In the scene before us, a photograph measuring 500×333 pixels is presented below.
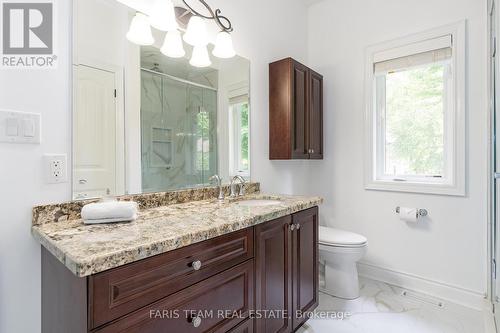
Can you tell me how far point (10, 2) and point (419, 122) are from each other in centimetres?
269

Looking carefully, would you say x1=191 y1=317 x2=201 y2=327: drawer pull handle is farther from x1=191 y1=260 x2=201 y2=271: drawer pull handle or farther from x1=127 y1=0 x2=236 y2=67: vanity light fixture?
x1=127 y1=0 x2=236 y2=67: vanity light fixture

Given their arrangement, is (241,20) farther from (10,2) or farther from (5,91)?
(5,91)

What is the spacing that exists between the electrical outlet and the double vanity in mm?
113

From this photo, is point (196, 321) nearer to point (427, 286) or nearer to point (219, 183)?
point (219, 183)

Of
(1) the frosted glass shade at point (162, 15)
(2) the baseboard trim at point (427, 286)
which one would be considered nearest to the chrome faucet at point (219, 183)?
(1) the frosted glass shade at point (162, 15)

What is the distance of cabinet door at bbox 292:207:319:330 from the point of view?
61.6 inches

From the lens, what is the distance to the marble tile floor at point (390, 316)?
1.70m

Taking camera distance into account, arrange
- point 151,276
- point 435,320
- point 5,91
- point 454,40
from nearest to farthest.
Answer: point 151,276, point 5,91, point 435,320, point 454,40

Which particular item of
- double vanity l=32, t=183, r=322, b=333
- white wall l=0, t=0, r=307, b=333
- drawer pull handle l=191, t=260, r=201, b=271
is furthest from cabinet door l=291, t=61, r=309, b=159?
white wall l=0, t=0, r=307, b=333

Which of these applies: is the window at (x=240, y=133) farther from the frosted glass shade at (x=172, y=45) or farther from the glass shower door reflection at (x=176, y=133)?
the frosted glass shade at (x=172, y=45)

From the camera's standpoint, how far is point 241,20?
2.02m

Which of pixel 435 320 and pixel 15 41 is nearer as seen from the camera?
pixel 15 41

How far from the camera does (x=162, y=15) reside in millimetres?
1399

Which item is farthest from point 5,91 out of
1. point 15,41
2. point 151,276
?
point 151,276
